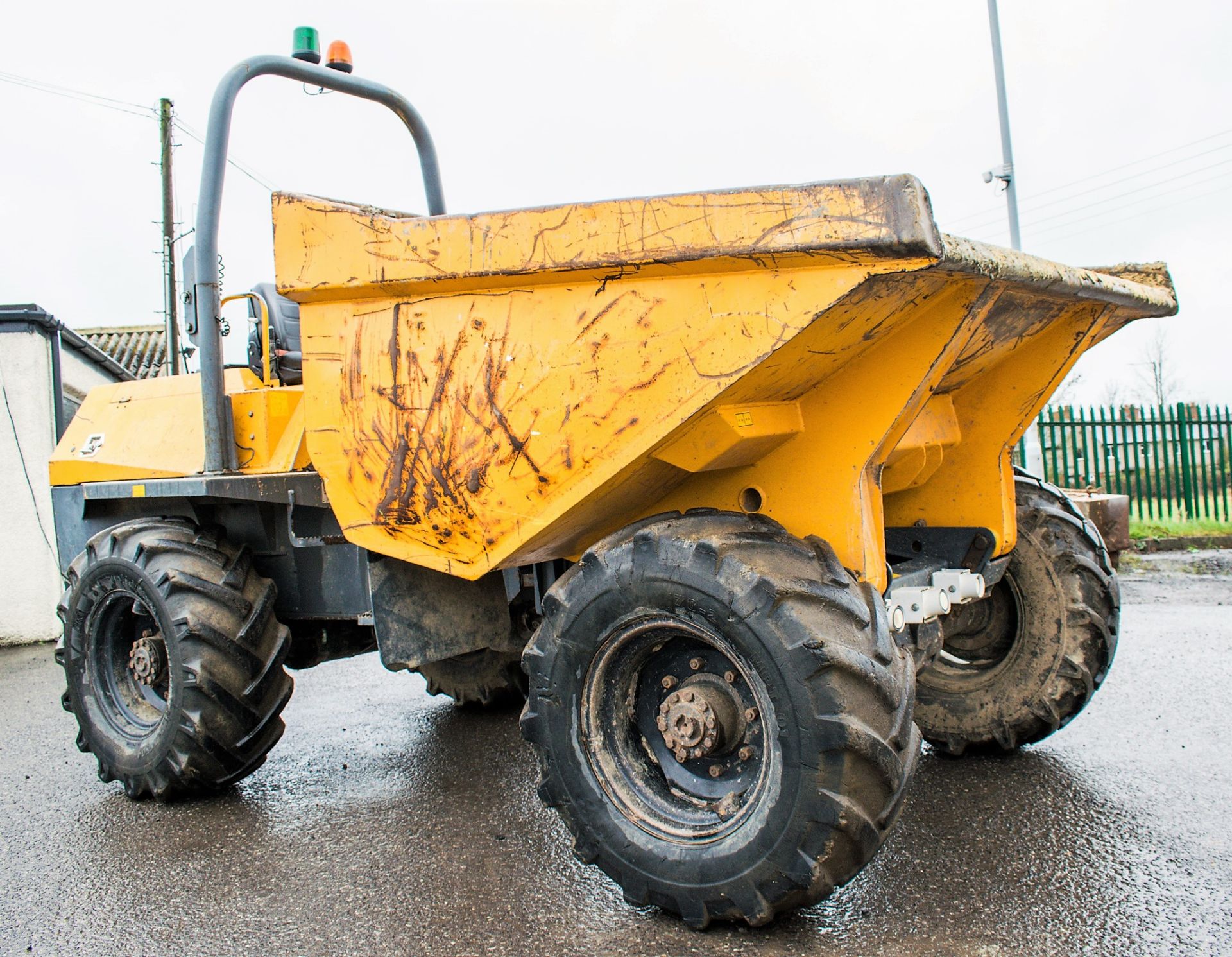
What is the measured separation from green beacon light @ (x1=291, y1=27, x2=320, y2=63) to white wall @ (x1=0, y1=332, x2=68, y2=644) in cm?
567

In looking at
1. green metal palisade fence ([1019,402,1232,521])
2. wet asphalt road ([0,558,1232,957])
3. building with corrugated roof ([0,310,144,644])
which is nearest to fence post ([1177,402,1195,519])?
green metal palisade fence ([1019,402,1232,521])

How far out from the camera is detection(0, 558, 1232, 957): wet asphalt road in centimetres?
281

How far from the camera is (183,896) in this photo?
3264 mm

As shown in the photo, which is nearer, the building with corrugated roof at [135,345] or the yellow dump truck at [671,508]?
the yellow dump truck at [671,508]

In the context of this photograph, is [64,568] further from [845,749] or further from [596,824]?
[845,749]

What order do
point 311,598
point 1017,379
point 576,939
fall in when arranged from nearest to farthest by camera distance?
1. point 576,939
2. point 1017,379
3. point 311,598

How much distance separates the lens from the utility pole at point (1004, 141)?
12.5 m

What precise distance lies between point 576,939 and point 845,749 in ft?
3.12

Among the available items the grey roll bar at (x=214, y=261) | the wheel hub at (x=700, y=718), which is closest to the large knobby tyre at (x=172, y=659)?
the grey roll bar at (x=214, y=261)

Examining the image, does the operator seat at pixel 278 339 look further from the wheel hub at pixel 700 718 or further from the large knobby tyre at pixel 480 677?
the wheel hub at pixel 700 718

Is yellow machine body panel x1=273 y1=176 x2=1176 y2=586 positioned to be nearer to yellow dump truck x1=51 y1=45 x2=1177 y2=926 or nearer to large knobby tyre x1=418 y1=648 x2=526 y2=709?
yellow dump truck x1=51 y1=45 x2=1177 y2=926

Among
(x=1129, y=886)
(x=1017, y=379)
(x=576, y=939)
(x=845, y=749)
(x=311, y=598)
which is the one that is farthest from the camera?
(x=311, y=598)

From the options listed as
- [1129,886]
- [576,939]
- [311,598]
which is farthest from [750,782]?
[311,598]

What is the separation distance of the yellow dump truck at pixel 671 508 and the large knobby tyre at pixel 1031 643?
0.01m
